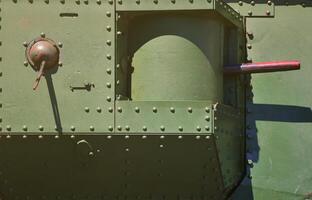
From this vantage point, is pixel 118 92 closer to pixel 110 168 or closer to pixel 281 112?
pixel 110 168

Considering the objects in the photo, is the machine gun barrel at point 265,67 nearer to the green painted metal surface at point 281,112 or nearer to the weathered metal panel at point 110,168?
the green painted metal surface at point 281,112

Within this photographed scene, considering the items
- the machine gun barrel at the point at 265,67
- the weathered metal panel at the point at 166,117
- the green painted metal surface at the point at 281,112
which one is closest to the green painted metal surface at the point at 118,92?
the weathered metal panel at the point at 166,117

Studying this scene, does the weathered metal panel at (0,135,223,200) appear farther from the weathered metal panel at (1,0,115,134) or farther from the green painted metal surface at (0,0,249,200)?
the weathered metal panel at (1,0,115,134)

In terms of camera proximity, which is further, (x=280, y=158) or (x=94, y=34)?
(x=280, y=158)

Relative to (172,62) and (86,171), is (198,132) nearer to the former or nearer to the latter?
(172,62)

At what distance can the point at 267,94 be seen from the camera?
4941 millimetres

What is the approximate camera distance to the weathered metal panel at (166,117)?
4.22 metres

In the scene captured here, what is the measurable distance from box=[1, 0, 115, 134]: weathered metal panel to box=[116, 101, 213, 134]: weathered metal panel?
0.13m

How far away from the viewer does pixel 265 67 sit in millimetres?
4680

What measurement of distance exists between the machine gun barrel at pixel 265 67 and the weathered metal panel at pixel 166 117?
0.64 m

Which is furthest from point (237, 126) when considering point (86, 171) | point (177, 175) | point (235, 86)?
point (86, 171)

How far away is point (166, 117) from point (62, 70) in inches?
28.7

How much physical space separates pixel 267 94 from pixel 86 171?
143 centimetres

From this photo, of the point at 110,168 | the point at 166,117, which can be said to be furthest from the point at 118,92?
the point at 110,168
